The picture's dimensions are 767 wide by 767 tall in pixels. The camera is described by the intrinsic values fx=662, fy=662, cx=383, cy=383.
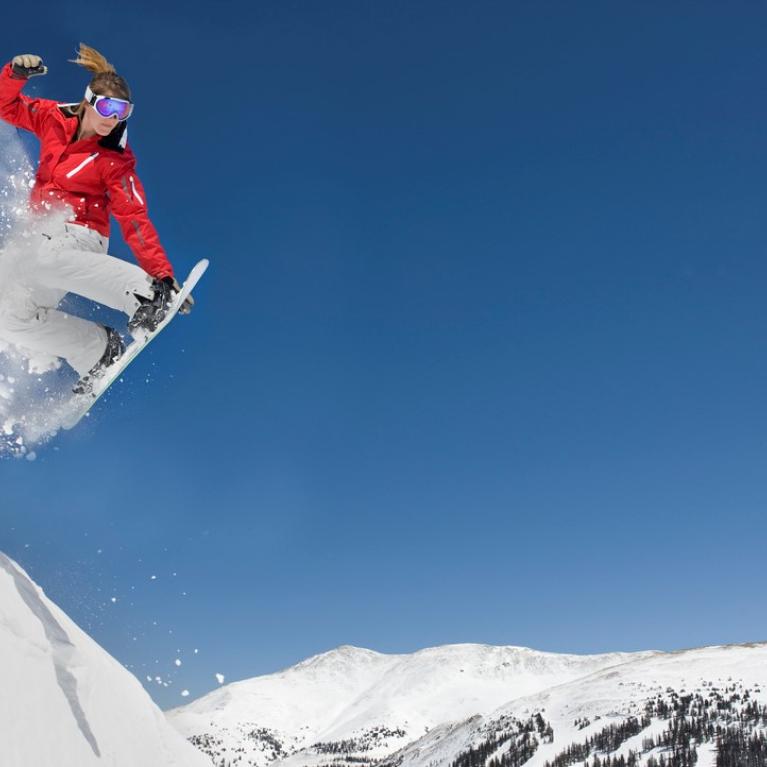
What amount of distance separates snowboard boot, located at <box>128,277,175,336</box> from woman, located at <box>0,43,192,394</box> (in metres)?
0.01

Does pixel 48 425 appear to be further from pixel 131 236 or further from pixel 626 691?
pixel 626 691

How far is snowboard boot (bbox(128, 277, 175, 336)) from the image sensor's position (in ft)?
28.0

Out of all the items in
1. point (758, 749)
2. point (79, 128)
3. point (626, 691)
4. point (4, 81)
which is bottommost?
point (758, 749)

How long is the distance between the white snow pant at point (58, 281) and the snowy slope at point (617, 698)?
109m

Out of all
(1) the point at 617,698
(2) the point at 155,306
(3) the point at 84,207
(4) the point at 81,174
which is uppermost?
(4) the point at 81,174

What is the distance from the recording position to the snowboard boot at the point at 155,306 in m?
8.53

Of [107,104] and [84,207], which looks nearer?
[107,104]

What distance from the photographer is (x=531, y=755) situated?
373 feet

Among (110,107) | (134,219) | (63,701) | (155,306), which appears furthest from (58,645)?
(110,107)

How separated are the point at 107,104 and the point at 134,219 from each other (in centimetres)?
140

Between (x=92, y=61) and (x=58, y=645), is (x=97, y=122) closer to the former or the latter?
(x=92, y=61)

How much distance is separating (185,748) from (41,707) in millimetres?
2227

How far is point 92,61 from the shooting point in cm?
847

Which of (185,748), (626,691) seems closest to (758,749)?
(626,691)
